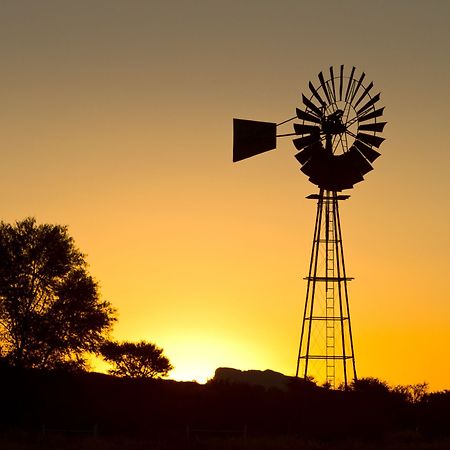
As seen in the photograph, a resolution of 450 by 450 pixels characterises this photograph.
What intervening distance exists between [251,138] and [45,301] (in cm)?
1692

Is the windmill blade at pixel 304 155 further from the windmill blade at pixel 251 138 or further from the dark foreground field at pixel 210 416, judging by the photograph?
the dark foreground field at pixel 210 416

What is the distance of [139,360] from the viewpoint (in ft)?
267

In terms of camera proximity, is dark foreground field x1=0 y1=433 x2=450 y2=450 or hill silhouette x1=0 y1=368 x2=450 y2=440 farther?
hill silhouette x1=0 y1=368 x2=450 y2=440


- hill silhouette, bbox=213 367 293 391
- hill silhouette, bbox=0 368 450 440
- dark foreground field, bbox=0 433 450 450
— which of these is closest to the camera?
dark foreground field, bbox=0 433 450 450

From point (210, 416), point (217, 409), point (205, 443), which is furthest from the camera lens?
point (217, 409)

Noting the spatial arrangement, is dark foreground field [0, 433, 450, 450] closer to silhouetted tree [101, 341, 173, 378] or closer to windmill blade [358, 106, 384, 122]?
windmill blade [358, 106, 384, 122]

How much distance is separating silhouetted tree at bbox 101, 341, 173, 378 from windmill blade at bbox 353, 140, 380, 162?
1388 inches

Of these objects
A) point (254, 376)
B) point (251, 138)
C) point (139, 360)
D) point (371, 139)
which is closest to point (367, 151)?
point (371, 139)

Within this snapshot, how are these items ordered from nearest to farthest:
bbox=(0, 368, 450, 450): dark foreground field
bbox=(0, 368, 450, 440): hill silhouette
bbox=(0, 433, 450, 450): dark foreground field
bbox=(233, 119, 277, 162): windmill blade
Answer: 1. bbox=(0, 433, 450, 450): dark foreground field
2. bbox=(0, 368, 450, 450): dark foreground field
3. bbox=(233, 119, 277, 162): windmill blade
4. bbox=(0, 368, 450, 440): hill silhouette

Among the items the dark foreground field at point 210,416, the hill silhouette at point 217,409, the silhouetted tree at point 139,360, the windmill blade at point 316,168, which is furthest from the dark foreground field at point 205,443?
the silhouetted tree at point 139,360

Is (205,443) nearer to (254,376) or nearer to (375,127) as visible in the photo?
(375,127)

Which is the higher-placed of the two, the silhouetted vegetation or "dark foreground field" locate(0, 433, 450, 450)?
the silhouetted vegetation

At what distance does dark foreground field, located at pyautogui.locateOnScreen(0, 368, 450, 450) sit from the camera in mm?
43688

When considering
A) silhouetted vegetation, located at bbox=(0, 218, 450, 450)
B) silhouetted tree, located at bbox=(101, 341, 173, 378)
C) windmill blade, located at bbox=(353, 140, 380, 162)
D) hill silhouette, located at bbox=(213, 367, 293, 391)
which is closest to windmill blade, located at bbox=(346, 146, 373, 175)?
windmill blade, located at bbox=(353, 140, 380, 162)
